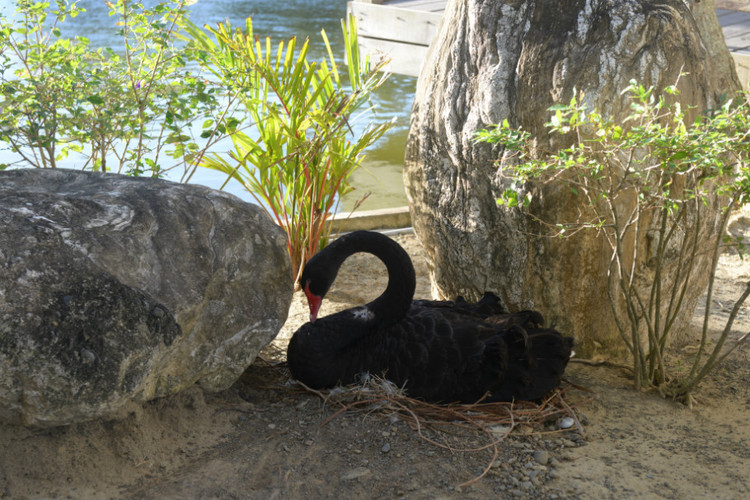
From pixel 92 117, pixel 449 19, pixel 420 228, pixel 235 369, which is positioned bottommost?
pixel 235 369

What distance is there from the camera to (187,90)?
486 centimetres

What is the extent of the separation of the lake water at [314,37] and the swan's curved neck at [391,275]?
186cm

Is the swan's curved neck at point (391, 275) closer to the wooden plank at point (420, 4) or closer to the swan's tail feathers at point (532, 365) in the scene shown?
the swan's tail feathers at point (532, 365)

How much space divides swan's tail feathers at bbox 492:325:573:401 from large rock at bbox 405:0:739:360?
468 millimetres

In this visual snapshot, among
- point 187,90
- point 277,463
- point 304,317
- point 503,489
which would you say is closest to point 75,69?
point 187,90

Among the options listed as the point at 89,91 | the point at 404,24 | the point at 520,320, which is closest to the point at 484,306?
the point at 520,320

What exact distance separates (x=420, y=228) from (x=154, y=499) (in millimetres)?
2377

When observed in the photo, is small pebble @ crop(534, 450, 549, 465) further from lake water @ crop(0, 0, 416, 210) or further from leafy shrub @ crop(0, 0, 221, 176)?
lake water @ crop(0, 0, 416, 210)

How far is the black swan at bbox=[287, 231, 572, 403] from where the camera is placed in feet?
12.3

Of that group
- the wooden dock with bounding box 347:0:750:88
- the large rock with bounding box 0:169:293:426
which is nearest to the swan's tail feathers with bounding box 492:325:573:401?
the large rock with bounding box 0:169:293:426

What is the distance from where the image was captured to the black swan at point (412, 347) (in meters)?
3.76

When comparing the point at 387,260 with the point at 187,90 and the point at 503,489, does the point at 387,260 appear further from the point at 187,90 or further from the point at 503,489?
the point at 187,90

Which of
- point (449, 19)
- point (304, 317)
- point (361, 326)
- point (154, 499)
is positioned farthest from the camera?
point (304, 317)

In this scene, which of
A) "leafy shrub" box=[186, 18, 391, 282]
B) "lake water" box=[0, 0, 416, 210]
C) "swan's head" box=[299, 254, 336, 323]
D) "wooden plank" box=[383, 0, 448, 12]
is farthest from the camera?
"lake water" box=[0, 0, 416, 210]
